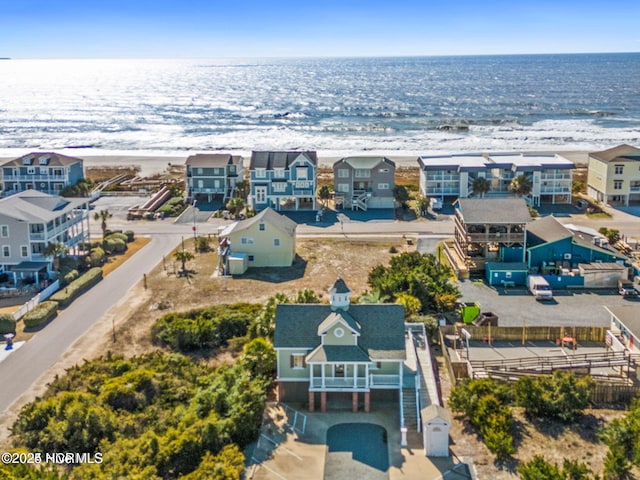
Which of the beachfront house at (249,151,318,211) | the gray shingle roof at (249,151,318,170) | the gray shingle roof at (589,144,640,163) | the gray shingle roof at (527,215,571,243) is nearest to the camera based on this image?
the gray shingle roof at (527,215,571,243)

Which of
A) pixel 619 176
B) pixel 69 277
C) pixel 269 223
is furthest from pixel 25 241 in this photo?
pixel 619 176

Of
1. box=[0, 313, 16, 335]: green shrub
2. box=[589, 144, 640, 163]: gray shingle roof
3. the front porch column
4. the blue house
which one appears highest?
box=[589, 144, 640, 163]: gray shingle roof

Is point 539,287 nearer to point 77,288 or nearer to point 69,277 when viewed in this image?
point 77,288

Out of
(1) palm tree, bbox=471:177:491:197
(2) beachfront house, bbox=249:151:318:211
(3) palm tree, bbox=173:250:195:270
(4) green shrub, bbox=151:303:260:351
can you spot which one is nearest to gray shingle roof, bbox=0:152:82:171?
(2) beachfront house, bbox=249:151:318:211

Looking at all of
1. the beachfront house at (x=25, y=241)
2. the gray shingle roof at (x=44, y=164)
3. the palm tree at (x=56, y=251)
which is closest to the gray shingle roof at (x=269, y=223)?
the palm tree at (x=56, y=251)

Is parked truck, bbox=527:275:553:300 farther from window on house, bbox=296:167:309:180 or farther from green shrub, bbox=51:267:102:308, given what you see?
green shrub, bbox=51:267:102:308

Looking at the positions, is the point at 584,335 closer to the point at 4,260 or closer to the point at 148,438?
the point at 148,438
